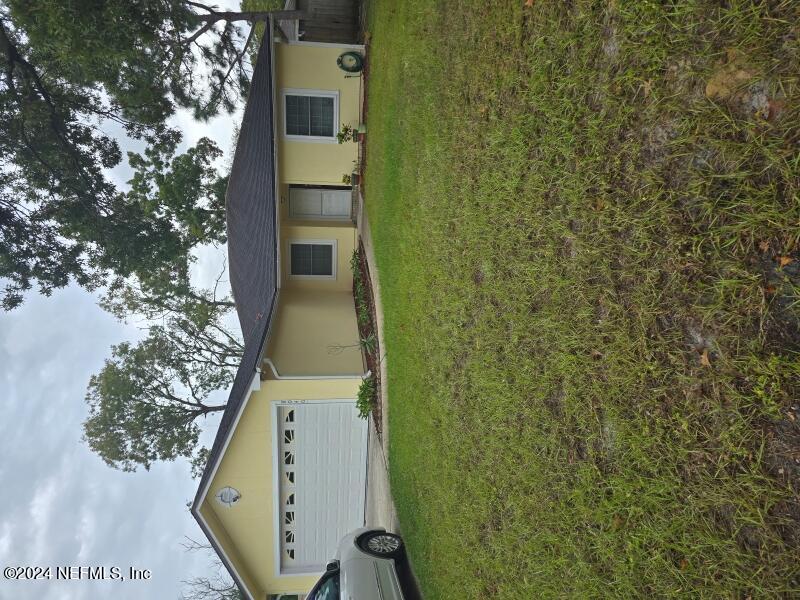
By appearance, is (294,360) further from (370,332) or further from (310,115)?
(310,115)

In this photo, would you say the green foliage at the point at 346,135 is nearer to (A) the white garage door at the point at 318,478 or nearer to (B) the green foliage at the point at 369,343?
(B) the green foliage at the point at 369,343

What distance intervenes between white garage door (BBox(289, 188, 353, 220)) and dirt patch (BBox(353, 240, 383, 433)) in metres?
1.28

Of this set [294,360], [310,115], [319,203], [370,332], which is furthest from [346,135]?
[294,360]

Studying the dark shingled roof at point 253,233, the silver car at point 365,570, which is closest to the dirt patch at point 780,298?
the silver car at point 365,570

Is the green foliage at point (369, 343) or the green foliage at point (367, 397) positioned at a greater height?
the green foliage at point (369, 343)

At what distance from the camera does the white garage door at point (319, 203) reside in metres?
12.3

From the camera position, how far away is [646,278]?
2.86 metres

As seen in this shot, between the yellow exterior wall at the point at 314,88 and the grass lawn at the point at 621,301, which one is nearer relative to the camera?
the grass lawn at the point at 621,301

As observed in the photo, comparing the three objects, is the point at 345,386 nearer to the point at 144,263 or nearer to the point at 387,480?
the point at 387,480

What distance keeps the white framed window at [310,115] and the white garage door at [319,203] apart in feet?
4.55

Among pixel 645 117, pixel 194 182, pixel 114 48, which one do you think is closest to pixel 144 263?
pixel 194 182

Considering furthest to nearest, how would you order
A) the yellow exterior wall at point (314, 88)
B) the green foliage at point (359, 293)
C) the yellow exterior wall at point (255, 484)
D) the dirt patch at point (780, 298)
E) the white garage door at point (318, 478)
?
1. the yellow exterior wall at point (314, 88)
2. the green foliage at point (359, 293)
3. the white garage door at point (318, 478)
4. the yellow exterior wall at point (255, 484)
5. the dirt patch at point (780, 298)

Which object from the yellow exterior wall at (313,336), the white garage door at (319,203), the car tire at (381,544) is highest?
the white garage door at (319,203)

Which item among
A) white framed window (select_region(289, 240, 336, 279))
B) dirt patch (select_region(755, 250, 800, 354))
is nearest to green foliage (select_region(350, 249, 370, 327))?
white framed window (select_region(289, 240, 336, 279))
